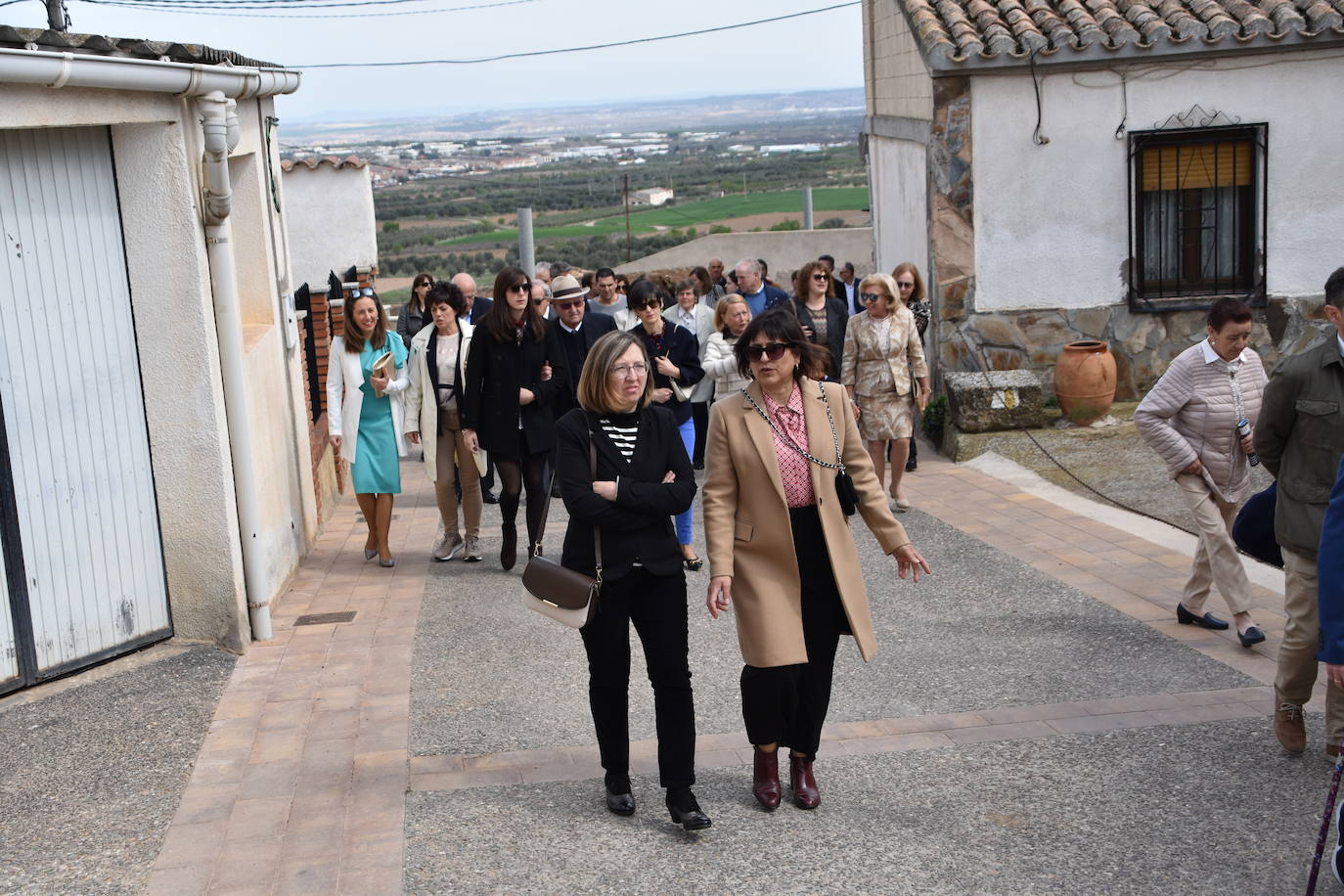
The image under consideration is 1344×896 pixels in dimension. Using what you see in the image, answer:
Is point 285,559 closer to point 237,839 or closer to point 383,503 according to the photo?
point 383,503

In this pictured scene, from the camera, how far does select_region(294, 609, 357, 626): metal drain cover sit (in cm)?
798

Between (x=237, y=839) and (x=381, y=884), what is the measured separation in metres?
0.70

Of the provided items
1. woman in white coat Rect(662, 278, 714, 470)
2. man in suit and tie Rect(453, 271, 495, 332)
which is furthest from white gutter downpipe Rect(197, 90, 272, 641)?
man in suit and tie Rect(453, 271, 495, 332)

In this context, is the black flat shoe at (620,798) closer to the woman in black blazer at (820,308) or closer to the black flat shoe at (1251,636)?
Answer: the black flat shoe at (1251,636)

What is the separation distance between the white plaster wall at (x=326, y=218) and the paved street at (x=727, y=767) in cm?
1181

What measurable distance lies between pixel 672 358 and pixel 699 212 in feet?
171

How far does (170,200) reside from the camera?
6961 millimetres

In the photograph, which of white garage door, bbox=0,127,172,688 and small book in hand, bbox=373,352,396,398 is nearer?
white garage door, bbox=0,127,172,688

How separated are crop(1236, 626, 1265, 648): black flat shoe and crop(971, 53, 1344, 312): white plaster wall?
6780 mm

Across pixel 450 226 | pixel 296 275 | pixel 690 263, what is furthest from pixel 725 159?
pixel 296 275

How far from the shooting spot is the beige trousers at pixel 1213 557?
693 cm

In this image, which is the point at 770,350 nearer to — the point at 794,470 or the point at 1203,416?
the point at 794,470

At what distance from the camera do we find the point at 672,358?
30.0ft

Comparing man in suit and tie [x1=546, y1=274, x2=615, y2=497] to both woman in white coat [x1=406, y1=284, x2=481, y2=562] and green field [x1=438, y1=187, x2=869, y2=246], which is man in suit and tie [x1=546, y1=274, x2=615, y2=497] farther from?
green field [x1=438, y1=187, x2=869, y2=246]
